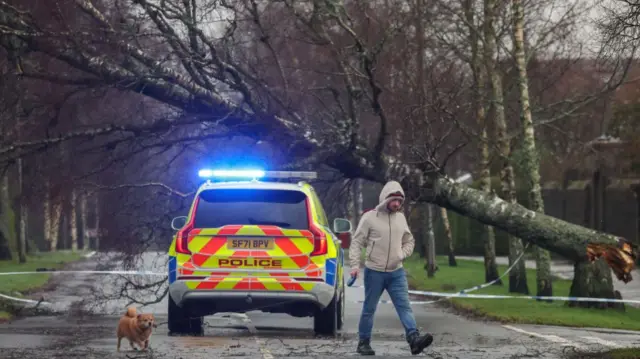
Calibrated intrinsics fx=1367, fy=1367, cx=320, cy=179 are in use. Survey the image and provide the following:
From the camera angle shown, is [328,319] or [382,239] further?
[328,319]

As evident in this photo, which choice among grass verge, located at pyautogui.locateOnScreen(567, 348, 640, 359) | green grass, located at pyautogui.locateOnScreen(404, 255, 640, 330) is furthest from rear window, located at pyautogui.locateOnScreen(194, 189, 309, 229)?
green grass, located at pyautogui.locateOnScreen(404, 255, 640, 330)

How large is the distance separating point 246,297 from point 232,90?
766cm

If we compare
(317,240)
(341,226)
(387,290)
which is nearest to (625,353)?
(387,290)

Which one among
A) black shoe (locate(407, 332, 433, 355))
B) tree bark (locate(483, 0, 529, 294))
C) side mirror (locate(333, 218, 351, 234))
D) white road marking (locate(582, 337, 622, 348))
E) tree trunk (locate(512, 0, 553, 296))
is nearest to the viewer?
black shoe (locate(407, 332, 433, 355))

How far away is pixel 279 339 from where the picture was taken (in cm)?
1565

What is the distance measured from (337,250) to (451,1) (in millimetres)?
12329

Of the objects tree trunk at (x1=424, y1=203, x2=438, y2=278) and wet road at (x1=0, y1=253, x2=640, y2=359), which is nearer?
wet road at (x1=0, y1=253, x2=640, y2=359)

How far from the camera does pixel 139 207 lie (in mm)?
22188

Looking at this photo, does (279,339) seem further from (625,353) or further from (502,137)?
(502,137)

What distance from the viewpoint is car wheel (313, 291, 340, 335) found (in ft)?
52.4

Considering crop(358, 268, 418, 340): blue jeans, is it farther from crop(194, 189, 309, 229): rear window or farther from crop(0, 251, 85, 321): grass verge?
crop(0, 251, 85, 321): grass verge

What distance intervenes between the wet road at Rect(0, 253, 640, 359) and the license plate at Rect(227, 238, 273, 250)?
105 cm

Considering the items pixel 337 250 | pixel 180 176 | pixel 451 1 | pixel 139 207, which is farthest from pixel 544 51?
pixel 337 250

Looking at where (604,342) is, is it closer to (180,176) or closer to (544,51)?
(180,176)
